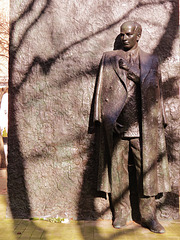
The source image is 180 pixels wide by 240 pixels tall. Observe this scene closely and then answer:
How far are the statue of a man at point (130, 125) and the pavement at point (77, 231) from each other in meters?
0.13

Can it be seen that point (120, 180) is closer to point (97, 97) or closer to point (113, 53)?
point (97, 97)

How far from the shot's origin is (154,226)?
3.82 metres

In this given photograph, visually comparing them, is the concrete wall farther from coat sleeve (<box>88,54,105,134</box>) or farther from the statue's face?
the statue's face

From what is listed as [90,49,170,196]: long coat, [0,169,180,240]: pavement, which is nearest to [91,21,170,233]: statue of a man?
[90,49,170,196]: long coat

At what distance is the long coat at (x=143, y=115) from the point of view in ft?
12.6

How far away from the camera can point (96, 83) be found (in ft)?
13.6

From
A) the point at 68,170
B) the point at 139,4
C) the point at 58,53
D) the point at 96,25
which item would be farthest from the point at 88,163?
the point at 139,4

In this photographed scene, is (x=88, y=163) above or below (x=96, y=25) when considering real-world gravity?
below

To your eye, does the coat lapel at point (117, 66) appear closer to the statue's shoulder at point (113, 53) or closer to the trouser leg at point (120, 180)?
the statue's shoulder at point (113, 53)

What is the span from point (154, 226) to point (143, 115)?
143 centimetres

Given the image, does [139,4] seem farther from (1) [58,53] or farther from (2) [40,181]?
(2) [40,181]

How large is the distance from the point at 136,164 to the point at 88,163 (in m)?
0.74

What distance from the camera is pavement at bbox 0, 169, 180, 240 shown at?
3648 millimetres

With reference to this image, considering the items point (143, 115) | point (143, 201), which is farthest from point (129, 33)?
point (143, 201)
